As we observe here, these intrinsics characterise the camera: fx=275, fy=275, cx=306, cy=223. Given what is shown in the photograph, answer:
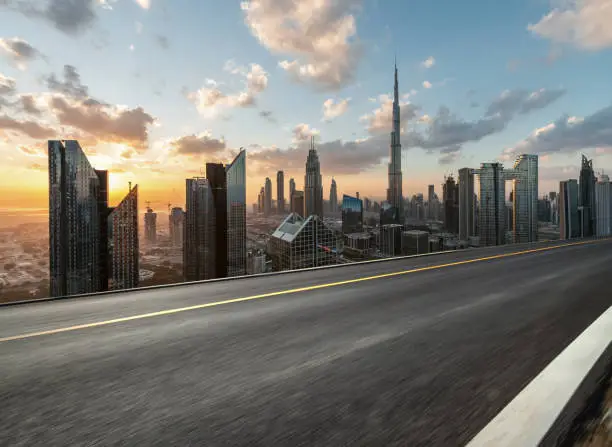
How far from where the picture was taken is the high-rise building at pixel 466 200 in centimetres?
6678

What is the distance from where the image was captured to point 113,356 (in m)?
2.28

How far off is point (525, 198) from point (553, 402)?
59299mm

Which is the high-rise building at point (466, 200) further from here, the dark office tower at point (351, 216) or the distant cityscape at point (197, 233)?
the dark office tower at point (351, 216)

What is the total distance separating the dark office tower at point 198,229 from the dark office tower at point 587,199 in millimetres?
47447

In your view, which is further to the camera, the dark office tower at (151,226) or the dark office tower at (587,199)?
the dark office tower at (587,199)

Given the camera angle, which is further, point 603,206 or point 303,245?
point 603,206

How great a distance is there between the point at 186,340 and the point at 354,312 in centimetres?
191

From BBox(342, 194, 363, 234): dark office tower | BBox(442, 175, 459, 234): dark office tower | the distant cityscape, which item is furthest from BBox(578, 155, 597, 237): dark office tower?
BBox(342, 194, 363, 234): dark office tower

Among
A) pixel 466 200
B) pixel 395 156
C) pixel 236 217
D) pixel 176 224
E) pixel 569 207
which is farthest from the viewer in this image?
pixel 395 156

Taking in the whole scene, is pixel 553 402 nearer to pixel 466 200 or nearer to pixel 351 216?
pixel 351 216

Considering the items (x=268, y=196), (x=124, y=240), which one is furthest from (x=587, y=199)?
(x=268, y=196)

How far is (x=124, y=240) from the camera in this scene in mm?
17250

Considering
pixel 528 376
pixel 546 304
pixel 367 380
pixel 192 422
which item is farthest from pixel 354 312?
pixel 546 304

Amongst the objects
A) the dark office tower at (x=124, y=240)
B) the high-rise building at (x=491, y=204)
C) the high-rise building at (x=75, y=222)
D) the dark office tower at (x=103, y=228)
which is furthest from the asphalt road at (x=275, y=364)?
the high-rise building at (x=491, y=204)
